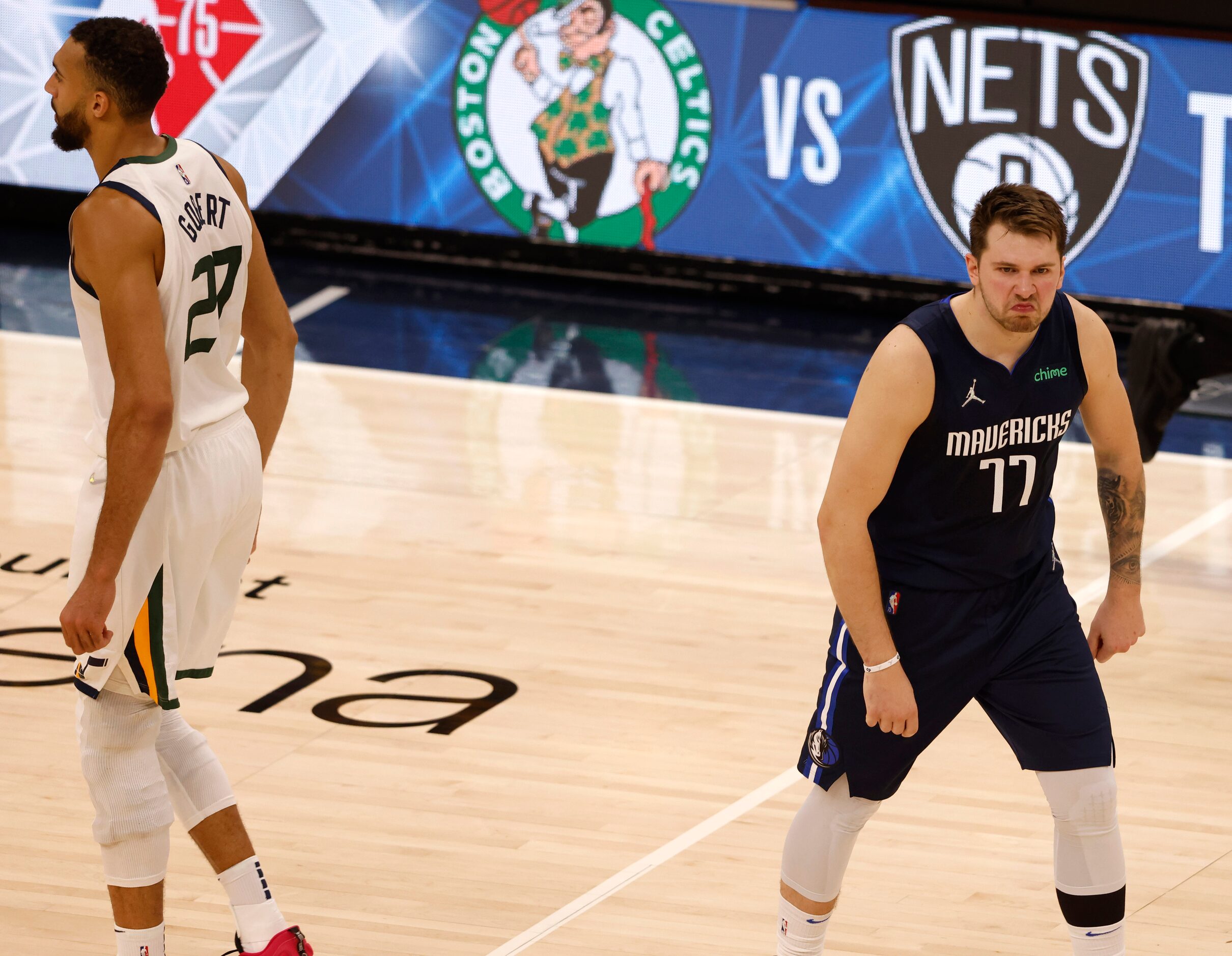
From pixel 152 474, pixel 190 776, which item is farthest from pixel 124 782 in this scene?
pixel 152 474

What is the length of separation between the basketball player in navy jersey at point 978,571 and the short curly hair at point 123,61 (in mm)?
1384

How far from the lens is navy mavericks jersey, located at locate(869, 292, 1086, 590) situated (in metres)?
3.44

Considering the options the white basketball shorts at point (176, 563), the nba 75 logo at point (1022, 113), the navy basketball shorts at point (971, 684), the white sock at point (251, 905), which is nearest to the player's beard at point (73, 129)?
the white basketball shorts at point (176, 563)

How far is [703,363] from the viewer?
9367mm

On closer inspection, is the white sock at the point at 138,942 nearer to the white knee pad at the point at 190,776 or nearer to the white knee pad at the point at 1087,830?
the white knee pad at the point at 190,776

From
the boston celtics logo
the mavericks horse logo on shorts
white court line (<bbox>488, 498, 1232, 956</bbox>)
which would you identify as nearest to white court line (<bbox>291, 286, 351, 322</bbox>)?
the boston celtics logo

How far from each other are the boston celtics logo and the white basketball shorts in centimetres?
668

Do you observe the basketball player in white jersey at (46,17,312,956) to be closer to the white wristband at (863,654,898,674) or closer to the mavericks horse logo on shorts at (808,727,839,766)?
the mavericks horse logo on shorts at (808,727,839,766)

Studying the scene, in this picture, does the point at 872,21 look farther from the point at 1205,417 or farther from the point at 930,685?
the point at 930,685

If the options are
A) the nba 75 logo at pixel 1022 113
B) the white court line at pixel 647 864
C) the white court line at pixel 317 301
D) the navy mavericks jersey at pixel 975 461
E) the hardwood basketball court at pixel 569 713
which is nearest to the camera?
the navy mavericks jersey at pixel 975 461

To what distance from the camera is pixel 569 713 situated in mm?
5410

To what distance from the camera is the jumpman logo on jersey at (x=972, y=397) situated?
3426 millimetres

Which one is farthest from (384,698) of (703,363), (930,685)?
(703,363)

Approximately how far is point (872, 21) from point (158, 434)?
23.3 ft
